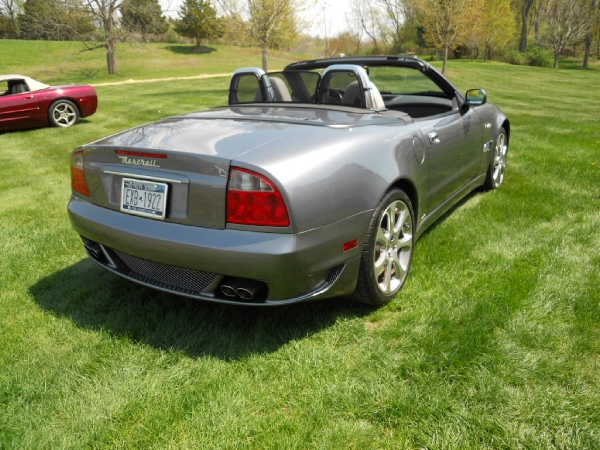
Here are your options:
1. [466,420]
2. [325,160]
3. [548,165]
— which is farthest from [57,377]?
[548,165]

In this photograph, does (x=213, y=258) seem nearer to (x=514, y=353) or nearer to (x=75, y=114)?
(x=514, y=353)

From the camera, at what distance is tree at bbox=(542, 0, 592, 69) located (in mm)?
40562

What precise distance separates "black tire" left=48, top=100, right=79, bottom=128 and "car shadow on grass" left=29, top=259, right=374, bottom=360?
26.9ft

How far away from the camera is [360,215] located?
2.44 m

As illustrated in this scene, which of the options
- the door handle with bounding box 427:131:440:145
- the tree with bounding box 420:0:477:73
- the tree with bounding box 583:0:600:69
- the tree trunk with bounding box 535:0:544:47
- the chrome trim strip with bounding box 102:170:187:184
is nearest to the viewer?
the chrome trim strip with bounding box 102:170:187:184

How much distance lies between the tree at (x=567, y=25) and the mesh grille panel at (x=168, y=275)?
44.7m

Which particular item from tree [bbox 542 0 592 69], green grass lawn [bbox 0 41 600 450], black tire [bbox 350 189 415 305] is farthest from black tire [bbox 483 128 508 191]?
tree [bbox 542 0 592 69]

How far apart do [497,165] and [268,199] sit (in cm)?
363

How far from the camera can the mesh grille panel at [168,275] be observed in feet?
7.72

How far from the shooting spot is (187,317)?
2.73 metres

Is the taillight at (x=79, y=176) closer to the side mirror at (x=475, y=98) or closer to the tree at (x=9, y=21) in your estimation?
the side mirror at (x=475, y=98)

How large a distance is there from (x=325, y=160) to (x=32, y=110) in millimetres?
9452

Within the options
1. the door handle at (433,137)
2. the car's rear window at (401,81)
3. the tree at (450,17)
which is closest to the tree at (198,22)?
the tree at (450,17)

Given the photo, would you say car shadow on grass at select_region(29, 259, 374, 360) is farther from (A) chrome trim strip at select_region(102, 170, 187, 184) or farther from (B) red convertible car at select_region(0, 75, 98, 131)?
(B) red convertible car at select_region(0, 75, 98, 131)
